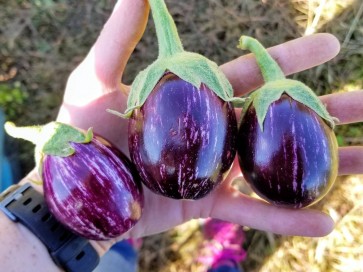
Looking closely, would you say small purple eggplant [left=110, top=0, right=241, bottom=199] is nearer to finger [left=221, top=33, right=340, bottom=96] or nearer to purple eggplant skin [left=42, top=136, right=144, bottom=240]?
purple eggplant skin [left=42, top=136, right=144, bottom=240]

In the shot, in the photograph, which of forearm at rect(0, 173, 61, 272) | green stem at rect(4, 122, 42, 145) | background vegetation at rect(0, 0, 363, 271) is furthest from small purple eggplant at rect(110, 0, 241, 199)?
background vegetation at rect(0, 0, 363, 271)

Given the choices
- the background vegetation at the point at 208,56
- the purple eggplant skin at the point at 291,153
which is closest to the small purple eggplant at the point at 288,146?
the purple eggplant skin at the point at 291,153

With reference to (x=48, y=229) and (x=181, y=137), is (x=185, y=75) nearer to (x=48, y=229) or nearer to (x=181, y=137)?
(x=181, y=137)

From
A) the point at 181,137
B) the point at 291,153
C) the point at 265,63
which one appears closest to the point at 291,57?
the point at 265,63

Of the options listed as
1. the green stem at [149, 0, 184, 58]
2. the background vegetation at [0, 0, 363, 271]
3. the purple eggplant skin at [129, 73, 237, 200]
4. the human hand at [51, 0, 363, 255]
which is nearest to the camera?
the purple eggplant skin at [129, 73, 237, 200]

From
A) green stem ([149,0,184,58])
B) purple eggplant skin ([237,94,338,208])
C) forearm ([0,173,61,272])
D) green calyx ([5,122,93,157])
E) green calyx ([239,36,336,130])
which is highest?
green stem ([149,0,184,58])

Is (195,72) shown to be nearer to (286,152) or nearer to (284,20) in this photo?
(286,152)

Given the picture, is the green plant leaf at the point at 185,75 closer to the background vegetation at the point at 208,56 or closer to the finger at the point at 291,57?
the finger at the point at 291,57

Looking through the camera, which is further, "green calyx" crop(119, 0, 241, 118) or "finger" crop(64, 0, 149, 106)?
"finger" crop(64, 0, 149, 106)
